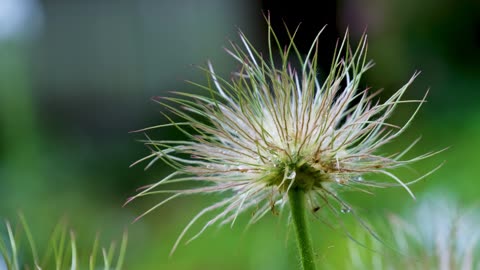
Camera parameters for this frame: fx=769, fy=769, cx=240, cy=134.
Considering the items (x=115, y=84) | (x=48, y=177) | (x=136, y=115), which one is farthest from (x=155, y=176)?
(x=115, y=84)

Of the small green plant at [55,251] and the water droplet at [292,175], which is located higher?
the water droplet at [292,175]

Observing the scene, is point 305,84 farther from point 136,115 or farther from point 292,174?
point 136,115

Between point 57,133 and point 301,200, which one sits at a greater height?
point 57,133

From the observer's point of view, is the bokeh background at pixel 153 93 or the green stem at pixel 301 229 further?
the bokeh background at pixel 153 93

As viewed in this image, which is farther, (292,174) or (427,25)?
(427,25)

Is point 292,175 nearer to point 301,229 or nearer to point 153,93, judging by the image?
point 301,229

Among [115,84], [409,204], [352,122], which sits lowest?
[409,204]

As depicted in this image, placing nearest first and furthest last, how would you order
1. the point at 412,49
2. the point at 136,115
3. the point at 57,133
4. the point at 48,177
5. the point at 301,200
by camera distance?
the point at 301,200
the point at 412,49
the point at 48,177
the point at 57,133
the point at 136,115
